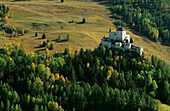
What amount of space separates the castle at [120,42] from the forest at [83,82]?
13.4 ft

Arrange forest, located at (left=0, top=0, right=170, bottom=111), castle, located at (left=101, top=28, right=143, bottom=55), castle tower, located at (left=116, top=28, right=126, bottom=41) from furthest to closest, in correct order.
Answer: castle tower, located at (left=116, top=28, right=126, bottom=41)
castle, located at (left=101, top=28, right=143, bottom=55)
forest, located at (left=0, top=0, right=170, bottom=111)

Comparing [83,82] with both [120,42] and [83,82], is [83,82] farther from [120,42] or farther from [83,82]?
[120,42]

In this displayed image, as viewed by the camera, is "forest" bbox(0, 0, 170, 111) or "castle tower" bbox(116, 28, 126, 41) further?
"castle tower" bbox(116, 28, 126, 41)

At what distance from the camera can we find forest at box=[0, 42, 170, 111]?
99500 millimetres

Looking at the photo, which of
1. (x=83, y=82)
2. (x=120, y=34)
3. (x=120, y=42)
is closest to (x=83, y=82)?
(x=83, y=82)

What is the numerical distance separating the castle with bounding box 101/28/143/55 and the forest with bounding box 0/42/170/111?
407 centimetres

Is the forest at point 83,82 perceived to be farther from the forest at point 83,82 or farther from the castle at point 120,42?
the castle at point 120,42

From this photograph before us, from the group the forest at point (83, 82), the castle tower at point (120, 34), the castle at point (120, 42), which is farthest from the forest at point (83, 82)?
the castle tower at point (120, 34)

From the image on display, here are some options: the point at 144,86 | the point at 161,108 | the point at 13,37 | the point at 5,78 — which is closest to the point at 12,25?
the point at 13,37

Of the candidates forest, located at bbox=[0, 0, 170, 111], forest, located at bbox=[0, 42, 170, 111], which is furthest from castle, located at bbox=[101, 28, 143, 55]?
forest, located at bbox=[0, 42, 170, 111]

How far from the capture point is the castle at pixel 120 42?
407ft

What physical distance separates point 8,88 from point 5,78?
14.9 meters

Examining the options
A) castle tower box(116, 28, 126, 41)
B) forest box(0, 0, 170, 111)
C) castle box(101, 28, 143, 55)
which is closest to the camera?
forest box(0, 0, 170, 111)

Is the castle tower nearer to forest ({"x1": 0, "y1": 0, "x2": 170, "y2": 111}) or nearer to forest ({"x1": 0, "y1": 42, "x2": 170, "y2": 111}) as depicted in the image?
forest ({"x1": 0, "y1": 0, "x2": 170, "y2": 111})
